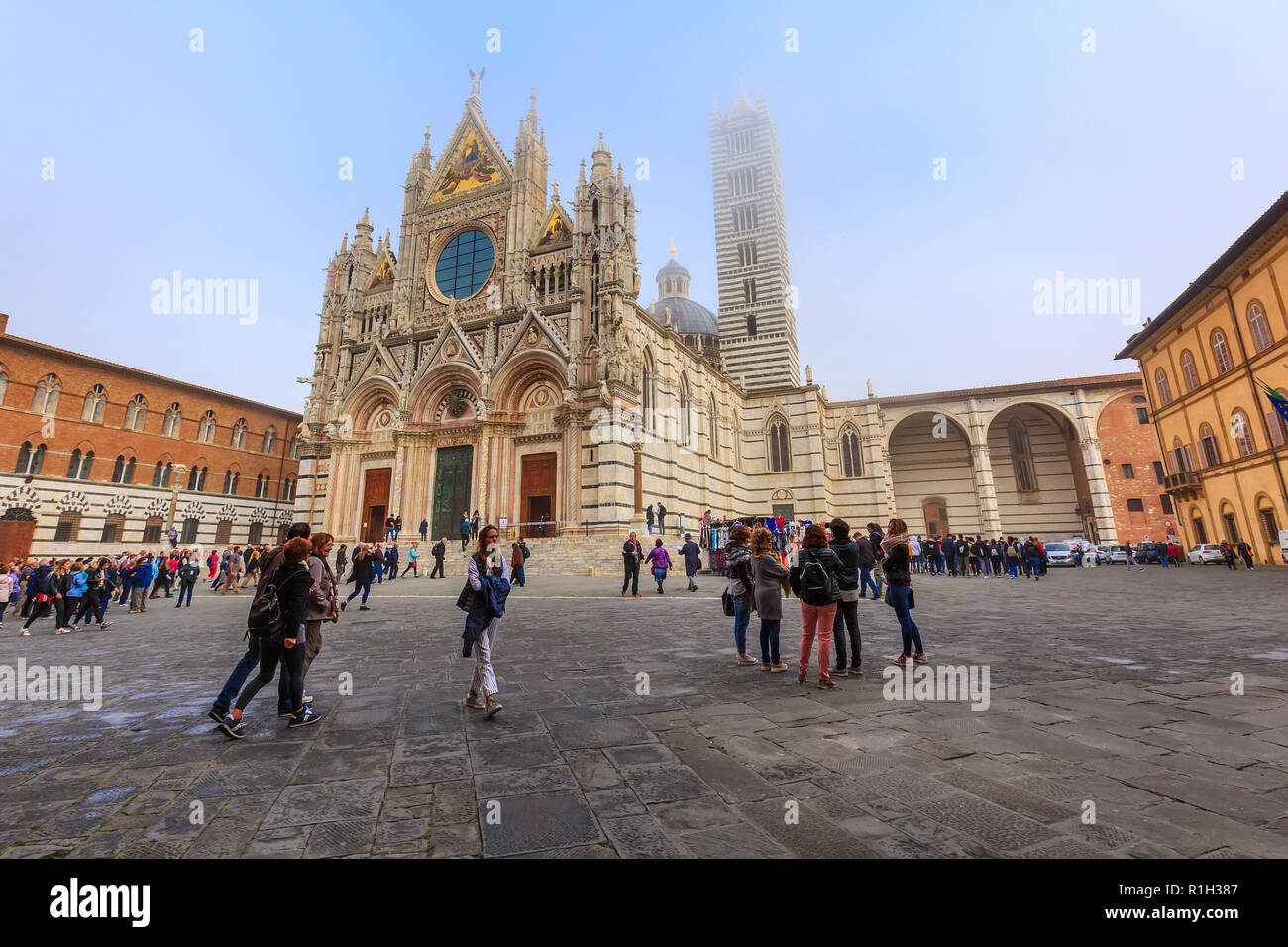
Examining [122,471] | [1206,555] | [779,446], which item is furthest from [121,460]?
[1206,555]

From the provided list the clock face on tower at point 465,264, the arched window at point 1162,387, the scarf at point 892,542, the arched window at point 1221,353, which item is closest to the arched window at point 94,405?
the clock face on tower at point 465,264

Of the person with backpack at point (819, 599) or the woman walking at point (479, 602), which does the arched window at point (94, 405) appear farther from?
the person with backpack at point (819, 599)

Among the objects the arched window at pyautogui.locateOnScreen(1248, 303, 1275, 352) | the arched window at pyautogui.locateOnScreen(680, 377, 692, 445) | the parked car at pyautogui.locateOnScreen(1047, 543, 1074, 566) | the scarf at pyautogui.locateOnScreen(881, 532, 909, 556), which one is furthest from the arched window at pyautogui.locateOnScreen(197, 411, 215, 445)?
the arched window at pyautogui.locateOnScreen(1248, 303, 1275, 352)

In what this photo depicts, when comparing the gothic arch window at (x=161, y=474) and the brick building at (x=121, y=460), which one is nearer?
the brick building at (x=121, y=460)

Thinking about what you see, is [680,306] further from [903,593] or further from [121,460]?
[903,593]

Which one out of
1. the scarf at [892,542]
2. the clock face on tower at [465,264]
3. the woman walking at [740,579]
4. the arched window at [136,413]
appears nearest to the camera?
the scarf at [892,542]

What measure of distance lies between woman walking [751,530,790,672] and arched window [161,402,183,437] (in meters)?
35.9

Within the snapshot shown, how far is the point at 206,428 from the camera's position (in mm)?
30859

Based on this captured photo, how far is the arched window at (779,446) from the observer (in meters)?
34.4

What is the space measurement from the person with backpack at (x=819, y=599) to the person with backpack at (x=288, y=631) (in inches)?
166

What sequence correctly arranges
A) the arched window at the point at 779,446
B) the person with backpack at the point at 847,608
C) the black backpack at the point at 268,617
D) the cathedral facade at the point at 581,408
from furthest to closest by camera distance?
1. the arched window at the point at 779,446
2. the cathedral facade at the point at 581,408
3. the person with backpack at the point at 847,608
4. the black backpack at the point at 268,617

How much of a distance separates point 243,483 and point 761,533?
3665 cm

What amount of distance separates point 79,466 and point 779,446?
37238 millimetres
